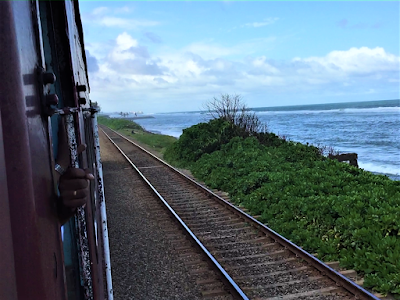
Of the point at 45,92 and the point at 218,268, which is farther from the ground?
the point at 45,92

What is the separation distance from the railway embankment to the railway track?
1.41ft

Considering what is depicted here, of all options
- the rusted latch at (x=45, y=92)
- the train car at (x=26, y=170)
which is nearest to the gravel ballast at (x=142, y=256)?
the train car at (x=26, y=170)

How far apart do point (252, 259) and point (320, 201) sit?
2574mm

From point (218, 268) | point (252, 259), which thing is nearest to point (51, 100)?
point (218, 268)

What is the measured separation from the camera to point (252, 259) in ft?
20.1

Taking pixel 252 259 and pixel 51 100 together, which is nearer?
pixel 51 100

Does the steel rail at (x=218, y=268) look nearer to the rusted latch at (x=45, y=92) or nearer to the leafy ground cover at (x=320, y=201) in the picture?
the leafy ground cover at (x=320, y=201)

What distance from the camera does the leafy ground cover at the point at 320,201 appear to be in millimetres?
5607

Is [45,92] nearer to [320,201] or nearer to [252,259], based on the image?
[252,259]

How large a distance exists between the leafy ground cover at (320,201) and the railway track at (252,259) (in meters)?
0.43

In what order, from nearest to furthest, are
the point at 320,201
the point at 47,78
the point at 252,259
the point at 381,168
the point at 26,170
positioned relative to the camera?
the point at 26,170 < the point at 47,78 < the point at 252,259 < the point at 320,201 < the point at 381,168

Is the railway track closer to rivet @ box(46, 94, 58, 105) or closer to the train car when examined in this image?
the train car

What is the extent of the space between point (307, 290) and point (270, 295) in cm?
51

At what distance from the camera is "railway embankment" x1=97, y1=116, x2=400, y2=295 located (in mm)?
5602
